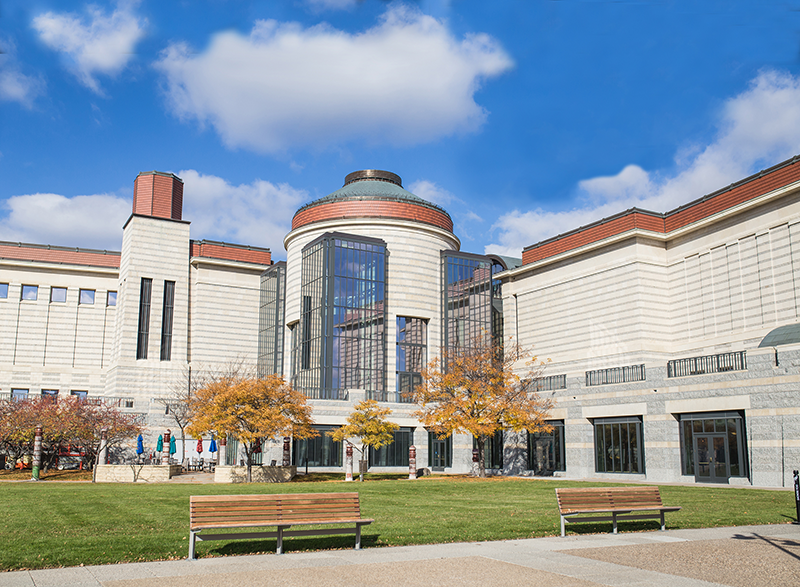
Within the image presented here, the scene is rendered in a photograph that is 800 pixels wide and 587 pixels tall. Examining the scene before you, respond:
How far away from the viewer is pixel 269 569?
10469 millimetres

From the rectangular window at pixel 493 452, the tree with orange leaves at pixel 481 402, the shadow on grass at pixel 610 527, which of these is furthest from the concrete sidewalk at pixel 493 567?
the rectangular window at pixel 493 452

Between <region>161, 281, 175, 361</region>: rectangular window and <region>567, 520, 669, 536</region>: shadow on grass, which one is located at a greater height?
<region>161, 281, 175, 361</region>: rectangular window

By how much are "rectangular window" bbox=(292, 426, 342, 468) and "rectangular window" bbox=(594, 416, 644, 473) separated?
19.1 meters

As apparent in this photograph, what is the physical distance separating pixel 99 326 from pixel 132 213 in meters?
12.0

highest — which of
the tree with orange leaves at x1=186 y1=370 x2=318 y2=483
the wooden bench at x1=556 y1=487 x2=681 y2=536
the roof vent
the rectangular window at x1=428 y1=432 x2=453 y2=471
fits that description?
the roof vent

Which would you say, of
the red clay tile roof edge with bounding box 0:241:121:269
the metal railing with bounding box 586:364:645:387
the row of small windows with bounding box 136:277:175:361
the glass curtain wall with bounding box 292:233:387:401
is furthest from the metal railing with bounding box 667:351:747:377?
the red clay tile roof edge with bounding box 0:241:121:269

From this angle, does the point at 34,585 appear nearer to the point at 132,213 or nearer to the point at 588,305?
the point at 588,305

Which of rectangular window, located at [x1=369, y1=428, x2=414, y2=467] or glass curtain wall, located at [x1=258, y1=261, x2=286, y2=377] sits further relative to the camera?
glass curtain wall, located at [x1=258, y1=261, x2=286, y2=377]

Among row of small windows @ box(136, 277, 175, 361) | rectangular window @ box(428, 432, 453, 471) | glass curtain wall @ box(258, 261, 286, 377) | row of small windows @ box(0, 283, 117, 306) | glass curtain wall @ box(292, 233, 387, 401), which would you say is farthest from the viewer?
row of small windows @ box(0, 283, 117, 306)

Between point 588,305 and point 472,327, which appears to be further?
point 472,327

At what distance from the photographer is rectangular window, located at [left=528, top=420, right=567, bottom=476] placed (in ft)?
147

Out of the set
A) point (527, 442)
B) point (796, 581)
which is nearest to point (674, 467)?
point (527, 442)

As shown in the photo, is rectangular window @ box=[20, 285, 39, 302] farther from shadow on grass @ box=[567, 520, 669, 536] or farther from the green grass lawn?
shadow on grass @ box=[567, 520, 669, 536]

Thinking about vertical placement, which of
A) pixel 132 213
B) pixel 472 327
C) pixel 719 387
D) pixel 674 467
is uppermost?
pixel 132 213
